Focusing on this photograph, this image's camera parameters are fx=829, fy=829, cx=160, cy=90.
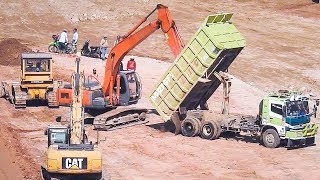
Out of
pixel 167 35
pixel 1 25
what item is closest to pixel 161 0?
pixel 1 25

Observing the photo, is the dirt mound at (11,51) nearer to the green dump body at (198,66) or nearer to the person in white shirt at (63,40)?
the person in white shirt at (63,40)

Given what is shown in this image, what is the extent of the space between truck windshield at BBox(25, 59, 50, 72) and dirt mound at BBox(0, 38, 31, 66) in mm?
8885

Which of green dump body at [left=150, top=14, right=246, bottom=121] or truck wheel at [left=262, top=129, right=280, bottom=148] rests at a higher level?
green dump body at [left=150, top=14, right=246, bottom=121]

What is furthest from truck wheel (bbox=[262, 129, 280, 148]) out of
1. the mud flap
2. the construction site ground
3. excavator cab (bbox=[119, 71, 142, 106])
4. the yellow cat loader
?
the mud flap

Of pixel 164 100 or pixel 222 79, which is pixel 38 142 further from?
pixel 222 79

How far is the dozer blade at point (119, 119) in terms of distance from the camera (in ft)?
112

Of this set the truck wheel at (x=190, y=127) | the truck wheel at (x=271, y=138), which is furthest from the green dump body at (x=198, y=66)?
the truck wheel at (x=271, y=138)

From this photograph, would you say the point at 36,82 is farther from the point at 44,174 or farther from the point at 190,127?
the point at 44,174

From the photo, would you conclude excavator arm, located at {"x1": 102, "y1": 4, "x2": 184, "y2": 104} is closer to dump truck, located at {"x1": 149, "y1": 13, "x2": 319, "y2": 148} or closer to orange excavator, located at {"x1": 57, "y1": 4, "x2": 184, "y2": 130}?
orange excavator, located at {"x1": 57, "y1": 4, "x2": 184, "y2": 130}

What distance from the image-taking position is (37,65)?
37.3 m

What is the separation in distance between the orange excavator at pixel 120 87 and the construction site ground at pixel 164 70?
61 centimetres

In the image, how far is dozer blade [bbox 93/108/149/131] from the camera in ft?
112

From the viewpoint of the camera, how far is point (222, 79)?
3372 cm

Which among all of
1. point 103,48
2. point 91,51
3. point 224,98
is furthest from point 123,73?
point 91,51
